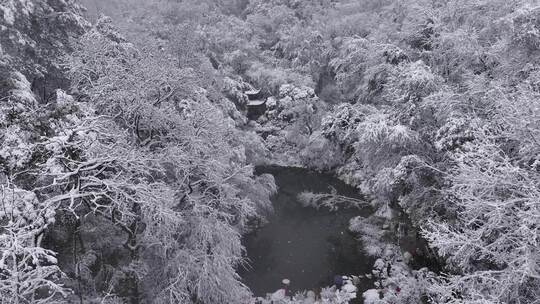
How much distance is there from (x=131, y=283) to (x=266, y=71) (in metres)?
25.2

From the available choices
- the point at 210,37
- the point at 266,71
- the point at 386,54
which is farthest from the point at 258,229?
the point at 210,37

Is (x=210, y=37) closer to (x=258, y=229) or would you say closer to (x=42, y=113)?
(x=258, y=229)

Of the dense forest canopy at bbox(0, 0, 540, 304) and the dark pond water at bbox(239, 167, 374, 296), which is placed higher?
the dense forest canopy at bbox(0, 0, 540, 304)

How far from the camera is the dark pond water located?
15336 millimetres

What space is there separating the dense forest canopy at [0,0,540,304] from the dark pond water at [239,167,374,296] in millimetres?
845

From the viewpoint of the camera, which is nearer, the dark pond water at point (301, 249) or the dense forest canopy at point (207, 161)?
the dense forest canopy at point (207, 161)

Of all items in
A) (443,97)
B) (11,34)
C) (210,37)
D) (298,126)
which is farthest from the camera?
(210,37)

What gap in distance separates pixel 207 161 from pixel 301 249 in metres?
7.85

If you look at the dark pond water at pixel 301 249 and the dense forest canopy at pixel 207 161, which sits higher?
the dense forest canopy at pixel 207 161

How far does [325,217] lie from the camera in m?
19.7

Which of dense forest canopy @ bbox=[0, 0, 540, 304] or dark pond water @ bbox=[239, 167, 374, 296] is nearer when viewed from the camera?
dense forest canopy @ bbox=[0, 0, 540, 304]

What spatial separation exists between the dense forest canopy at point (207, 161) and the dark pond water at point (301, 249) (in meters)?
0.85

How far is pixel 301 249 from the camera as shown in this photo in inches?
678

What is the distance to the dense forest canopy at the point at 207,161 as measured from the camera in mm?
7066
